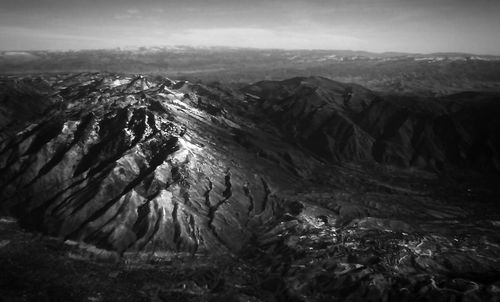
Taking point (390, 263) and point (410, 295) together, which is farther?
point (390, 263)

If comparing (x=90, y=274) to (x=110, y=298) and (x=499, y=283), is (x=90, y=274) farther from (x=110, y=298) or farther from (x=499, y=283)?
(x=499, y=283)

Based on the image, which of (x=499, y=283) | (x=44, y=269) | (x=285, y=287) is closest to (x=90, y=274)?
(x=44, y=269)

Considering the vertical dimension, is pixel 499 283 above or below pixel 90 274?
above

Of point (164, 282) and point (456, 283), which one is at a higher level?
point (456, 283)

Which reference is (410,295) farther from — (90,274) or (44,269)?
(44,269)

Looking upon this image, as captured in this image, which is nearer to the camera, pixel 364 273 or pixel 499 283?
pixel 499 283

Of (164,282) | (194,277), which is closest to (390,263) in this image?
(194,277)

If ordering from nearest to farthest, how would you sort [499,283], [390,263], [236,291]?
1. [499,283]
2. [236,291]
3. [390,263]

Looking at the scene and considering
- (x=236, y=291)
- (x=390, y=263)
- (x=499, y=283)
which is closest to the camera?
(x=499, y=283)
